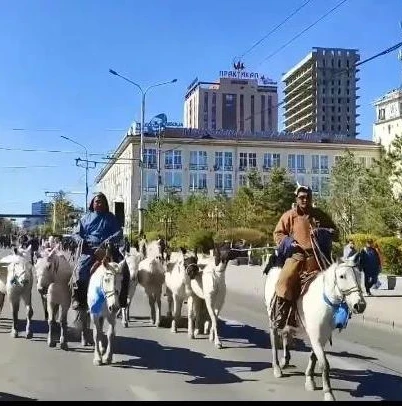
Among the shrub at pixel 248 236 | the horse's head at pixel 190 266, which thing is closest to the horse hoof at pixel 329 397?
the horse's head at pixel 190 266

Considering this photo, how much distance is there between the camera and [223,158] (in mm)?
108188

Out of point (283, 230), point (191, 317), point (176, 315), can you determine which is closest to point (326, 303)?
point (283, 230)

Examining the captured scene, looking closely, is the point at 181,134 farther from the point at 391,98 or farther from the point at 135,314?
the point at 135,314

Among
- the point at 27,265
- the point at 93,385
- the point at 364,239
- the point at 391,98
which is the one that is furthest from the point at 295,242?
the point at 391,98

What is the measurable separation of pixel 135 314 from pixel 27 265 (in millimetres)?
4712

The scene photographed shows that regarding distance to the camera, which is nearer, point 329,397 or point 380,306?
point 329,397

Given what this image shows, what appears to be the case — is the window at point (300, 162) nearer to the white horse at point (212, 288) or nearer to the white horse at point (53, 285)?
the white horse at point (212, 288)

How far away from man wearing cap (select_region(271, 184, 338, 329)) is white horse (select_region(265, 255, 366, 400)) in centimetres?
28

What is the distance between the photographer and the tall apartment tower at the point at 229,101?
350ft

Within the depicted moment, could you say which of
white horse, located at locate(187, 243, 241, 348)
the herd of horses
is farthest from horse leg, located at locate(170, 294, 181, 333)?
white horse, located at locate(187, 243, 241, 348)

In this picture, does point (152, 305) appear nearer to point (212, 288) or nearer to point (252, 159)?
point (212, 288)

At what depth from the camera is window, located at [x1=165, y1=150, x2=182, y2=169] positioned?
10738 cm

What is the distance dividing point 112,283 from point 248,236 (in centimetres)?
3997

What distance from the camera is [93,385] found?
872 centimetres
